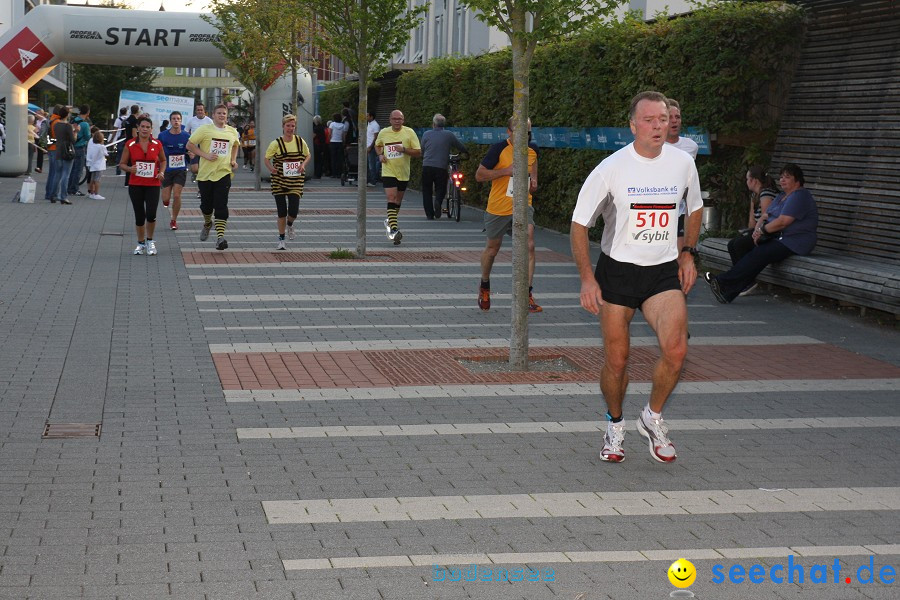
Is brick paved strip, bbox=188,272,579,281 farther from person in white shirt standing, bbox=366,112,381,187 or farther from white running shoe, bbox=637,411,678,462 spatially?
person in white shirt standing, bbox=366,112,381,187

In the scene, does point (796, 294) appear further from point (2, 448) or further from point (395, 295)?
point (2, 448)

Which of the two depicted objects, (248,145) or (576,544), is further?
(248,145)

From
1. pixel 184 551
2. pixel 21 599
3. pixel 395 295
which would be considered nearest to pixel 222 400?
pixel 184 551

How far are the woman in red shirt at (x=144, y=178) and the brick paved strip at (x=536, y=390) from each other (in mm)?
8566

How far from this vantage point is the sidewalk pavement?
4965 millimetres

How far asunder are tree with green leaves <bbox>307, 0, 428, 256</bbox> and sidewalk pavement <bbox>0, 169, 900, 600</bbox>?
13.1 feet

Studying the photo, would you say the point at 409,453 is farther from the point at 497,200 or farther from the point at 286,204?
the point at 286,204

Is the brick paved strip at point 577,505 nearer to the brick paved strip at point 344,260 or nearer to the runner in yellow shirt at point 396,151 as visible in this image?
the brick paved strip at point 344,260

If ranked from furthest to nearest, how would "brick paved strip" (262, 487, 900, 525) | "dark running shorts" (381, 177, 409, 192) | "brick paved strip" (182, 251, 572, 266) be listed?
"dark running shorts" (381, 177, 409, 192)
"brick paved strip" (182, 251, 572, 266)
"brick paved strip" (262, 487, 900, 525)

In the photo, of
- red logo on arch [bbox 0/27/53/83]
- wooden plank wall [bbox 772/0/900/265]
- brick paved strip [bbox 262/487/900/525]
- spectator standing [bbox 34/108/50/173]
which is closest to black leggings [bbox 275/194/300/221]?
wooden plank wall [bbox 772/0/900/265]

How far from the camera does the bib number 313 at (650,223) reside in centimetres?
658

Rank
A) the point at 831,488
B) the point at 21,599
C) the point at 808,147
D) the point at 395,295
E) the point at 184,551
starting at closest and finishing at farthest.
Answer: the point at 21,599 → the point at 184,551 → the point at 831,488 → the point at 395,295 → the point at 808,147

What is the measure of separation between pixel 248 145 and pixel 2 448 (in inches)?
1529

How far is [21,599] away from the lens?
453 centimetres
